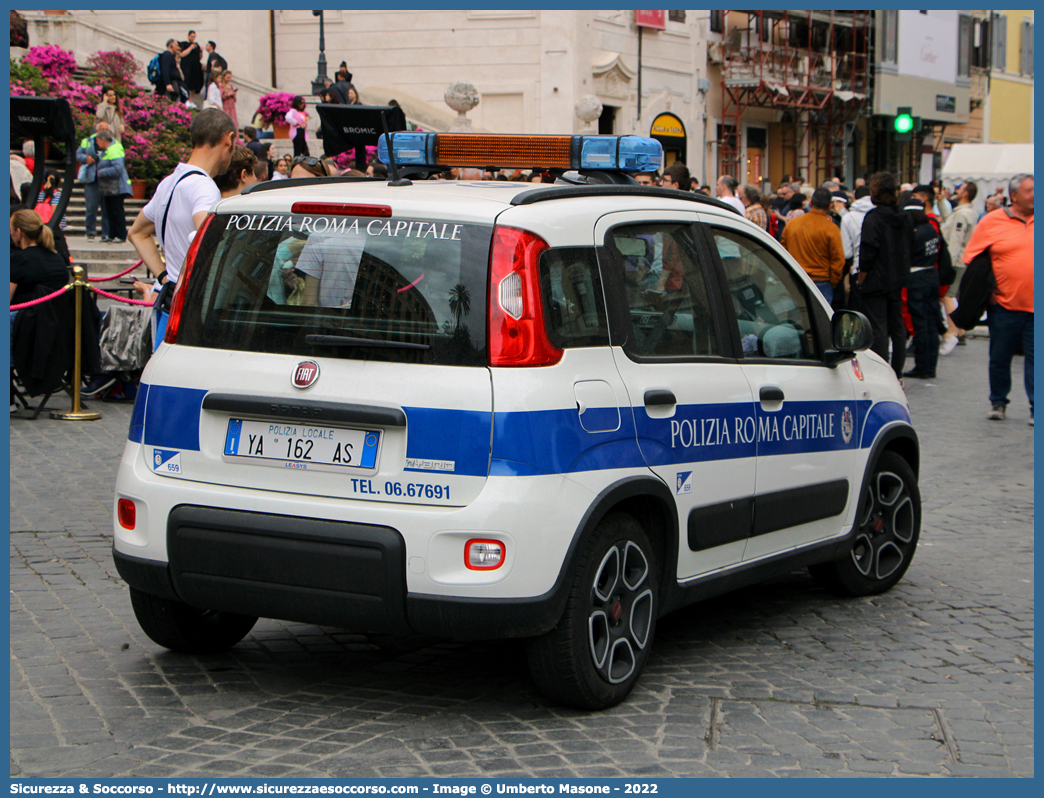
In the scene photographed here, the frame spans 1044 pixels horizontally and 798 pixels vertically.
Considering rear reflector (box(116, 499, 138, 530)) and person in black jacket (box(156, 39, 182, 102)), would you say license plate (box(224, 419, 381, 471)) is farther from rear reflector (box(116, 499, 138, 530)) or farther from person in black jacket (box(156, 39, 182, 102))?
person in black jacket (box(156, 39, 182, 102))

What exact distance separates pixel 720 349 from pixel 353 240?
1539mm

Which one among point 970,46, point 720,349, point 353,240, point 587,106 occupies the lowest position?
point 720,349

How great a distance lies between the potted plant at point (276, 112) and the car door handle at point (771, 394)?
77.5ft

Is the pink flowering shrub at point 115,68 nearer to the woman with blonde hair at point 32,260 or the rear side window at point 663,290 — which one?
the woman with blonde hair at point 32,260

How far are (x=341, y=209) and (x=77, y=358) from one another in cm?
758

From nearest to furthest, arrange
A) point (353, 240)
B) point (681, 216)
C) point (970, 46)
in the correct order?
point (353, 240) < point (681, 216) < point (970, 46)

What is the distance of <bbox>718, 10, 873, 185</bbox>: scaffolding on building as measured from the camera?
1606 inches

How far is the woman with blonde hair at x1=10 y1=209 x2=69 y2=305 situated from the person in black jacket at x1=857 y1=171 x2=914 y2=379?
24.4 feet

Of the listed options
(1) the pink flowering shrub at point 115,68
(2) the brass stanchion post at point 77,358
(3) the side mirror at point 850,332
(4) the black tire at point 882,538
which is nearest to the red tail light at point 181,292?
(3) the side mirror at point 850,332

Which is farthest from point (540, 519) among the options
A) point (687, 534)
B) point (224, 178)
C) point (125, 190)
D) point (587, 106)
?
point (587, 106)

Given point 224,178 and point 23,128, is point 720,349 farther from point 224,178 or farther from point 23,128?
point 23,128

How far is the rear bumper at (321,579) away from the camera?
13.7 feet

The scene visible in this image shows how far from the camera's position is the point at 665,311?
16.1 ft
